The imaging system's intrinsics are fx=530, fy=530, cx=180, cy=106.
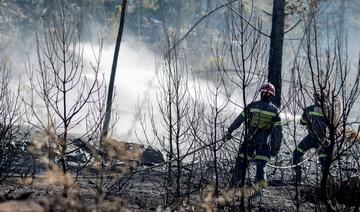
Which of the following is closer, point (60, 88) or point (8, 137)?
point (8, 137)

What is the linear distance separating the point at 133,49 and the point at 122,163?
30.5 metres

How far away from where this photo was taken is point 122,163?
1169 cm

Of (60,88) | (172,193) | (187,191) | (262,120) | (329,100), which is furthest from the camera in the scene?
(60,88)

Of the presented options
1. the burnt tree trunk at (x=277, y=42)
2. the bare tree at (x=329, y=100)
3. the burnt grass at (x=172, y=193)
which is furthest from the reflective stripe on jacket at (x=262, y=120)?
the burnt tree trunk at (x=277, y=42)

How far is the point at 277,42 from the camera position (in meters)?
11.7

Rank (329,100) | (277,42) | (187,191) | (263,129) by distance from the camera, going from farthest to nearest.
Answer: (277,42)
(263,129)
(187,191)
(329,100)

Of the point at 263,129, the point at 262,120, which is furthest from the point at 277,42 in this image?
the point at 263,129

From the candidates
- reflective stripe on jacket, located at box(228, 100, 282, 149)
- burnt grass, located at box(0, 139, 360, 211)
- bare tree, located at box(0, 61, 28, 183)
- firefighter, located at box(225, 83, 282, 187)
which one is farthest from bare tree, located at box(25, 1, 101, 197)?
firefighter, located at box(225, 83, 282, 187)

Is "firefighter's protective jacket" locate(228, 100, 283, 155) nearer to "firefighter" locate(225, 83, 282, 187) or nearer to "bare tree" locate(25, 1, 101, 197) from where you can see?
"firefighter" locate(225, 83, 282, 187)

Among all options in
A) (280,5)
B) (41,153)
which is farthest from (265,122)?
(41,153)

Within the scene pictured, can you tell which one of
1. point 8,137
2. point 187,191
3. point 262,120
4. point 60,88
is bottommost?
point 187,191

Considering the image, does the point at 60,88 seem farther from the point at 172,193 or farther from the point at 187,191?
the point at 172,193

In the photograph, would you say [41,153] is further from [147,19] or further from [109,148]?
[147,19]

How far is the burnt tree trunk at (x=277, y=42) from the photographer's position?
1157cm
